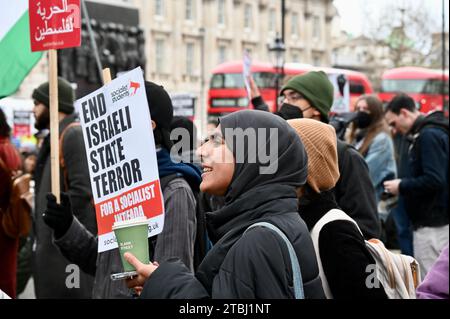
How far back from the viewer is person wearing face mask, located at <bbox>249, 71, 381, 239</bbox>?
16.6 feet

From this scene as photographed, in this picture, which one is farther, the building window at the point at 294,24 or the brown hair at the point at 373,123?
the building window at the point at 294,24

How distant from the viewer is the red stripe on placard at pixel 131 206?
3561 millimetres

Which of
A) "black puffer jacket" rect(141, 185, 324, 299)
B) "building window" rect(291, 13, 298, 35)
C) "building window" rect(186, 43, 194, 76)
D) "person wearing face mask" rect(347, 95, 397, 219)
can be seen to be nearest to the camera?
"black puffer jacket" rect(141, 185, 324, 299)

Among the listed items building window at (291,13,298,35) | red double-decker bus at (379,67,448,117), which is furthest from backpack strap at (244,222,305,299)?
building window at (291,13,298,35)

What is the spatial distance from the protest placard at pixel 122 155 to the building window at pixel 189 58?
58959 mm

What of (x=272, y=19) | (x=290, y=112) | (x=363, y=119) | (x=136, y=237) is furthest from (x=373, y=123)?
(x=272, y=19)

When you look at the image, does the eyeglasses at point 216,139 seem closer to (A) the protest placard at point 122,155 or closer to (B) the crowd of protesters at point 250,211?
(B) the crowd of protesters at point 250,211

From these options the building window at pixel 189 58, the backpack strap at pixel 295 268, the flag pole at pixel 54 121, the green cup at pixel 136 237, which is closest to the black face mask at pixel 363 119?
the flag pole at pixel 54 121

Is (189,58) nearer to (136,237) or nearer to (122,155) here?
(122,155)

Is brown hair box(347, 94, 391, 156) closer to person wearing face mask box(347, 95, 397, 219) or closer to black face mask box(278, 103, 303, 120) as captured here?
person wearing face mask box(347, 95, 397, 219)

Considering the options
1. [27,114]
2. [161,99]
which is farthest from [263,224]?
[27,114]

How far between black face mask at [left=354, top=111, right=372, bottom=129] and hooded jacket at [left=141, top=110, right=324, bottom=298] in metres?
4.63

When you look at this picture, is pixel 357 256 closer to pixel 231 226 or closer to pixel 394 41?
pixel 231 226

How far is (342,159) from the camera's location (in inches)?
204
